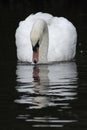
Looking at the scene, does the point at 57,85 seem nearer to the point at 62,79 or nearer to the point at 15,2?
the point at 62,79

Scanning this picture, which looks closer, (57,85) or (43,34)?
(57,85)

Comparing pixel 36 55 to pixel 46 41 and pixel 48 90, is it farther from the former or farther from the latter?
pixel 48 90

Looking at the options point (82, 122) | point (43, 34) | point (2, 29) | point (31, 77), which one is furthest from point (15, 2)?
point (82, 122)

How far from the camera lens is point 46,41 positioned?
16969 mm

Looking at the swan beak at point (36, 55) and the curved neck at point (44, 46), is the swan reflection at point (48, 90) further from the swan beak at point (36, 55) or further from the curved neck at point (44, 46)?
the curved neck at point (44, 46)

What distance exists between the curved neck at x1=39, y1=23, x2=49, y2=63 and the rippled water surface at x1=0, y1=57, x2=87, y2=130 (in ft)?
1.14

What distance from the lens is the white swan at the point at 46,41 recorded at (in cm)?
1620

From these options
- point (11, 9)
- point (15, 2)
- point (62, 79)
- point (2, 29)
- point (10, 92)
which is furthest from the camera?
point (15, 2)

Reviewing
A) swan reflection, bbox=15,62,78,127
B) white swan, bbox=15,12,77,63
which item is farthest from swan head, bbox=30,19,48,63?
swan reflection, bbox=15,62,78,127

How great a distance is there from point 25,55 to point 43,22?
0.82 metres

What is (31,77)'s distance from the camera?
565 inches

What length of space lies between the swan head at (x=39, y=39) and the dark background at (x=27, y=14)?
3.40ft

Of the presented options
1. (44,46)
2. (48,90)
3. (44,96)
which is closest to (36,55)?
(44,46)

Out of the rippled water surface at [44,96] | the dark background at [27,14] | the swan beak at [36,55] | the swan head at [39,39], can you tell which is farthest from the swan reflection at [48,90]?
the dark background at [27,14]
